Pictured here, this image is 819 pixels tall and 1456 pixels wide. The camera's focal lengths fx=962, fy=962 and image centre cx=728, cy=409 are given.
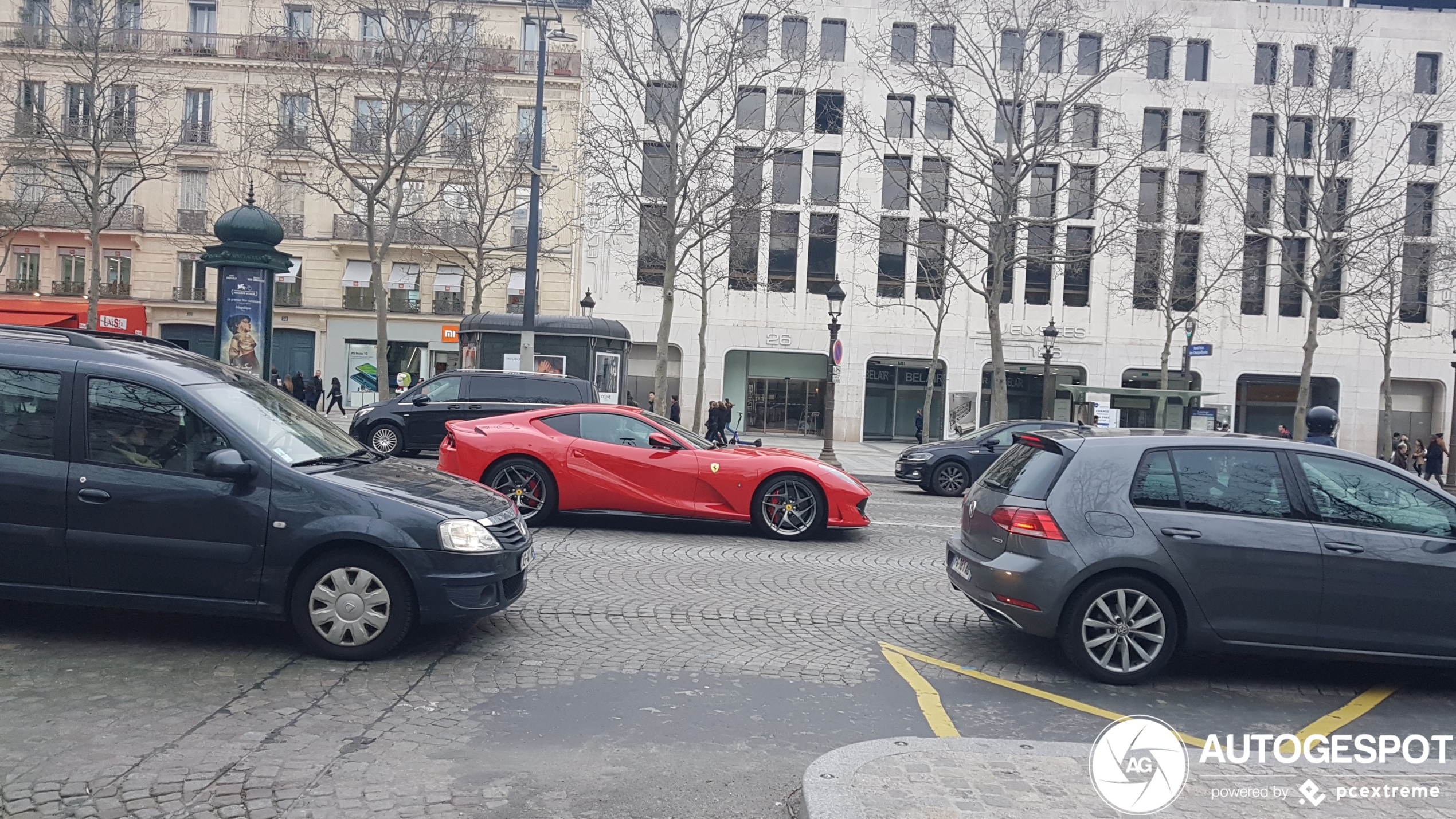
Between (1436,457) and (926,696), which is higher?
(1436,457)

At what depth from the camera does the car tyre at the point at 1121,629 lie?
553 centimetres

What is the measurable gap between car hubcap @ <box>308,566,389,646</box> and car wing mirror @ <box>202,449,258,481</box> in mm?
711

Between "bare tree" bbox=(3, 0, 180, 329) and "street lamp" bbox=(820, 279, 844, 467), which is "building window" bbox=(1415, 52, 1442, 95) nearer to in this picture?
"street lamp" bbox=(820, 279, 844, 467)

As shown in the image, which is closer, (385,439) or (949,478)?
(949,478)

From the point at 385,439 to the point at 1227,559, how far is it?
50.8 ft

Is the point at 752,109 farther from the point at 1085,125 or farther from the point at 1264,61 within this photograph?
the point at 1264,61

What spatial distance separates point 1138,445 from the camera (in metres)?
5.86

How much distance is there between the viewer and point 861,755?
4.11 meters

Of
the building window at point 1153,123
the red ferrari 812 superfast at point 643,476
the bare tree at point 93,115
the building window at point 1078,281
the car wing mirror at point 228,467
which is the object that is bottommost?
the red ferrari 812 superfast at point 643,476

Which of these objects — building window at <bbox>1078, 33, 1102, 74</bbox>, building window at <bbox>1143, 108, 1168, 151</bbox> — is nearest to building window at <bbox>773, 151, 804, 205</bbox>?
building window at <bbox>1078, 33, 1102, 74</bbox>

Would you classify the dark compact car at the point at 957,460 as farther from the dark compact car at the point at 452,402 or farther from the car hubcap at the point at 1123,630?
the car hubcap at the point at 1123,630

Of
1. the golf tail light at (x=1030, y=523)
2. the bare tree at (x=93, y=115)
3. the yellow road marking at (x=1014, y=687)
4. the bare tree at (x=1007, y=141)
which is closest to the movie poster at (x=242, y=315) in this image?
the bare tree at (x=93, y=115)

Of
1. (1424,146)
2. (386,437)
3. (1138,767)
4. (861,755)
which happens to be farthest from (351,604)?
(1424,146)

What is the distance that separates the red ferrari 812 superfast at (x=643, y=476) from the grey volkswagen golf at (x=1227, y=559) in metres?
4.52
